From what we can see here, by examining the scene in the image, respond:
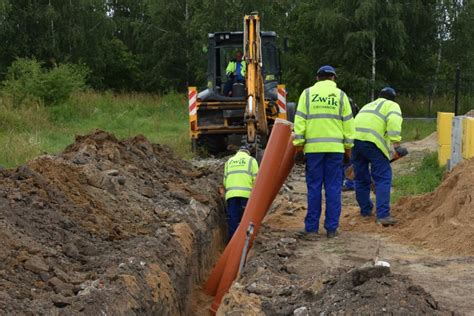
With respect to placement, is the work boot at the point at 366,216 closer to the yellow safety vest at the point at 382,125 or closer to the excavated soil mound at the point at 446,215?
the excavated soil mound at the point at 446,215

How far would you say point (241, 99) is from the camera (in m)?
15.8

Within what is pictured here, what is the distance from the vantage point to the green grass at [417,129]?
22359 millimetres

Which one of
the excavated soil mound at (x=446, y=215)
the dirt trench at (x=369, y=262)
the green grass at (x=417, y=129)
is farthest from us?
the green grass at (x=417, y=129)

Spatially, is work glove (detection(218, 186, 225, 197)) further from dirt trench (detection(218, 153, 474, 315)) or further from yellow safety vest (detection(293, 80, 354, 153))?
yellow safety vest (detection(293, 80, 354, 153))

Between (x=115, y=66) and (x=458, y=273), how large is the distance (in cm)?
3711

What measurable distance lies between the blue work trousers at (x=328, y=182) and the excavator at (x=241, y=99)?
17.5 feet

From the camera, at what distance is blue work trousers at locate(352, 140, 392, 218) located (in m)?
9.08

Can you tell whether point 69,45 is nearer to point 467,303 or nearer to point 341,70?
point 341,70

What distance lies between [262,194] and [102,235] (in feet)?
7.04

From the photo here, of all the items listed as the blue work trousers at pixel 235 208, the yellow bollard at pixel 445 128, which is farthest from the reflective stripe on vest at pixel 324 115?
the yellow bollard at pixel 445 128

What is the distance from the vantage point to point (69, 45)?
3738 centimetres

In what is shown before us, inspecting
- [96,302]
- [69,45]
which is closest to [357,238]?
[96,302]

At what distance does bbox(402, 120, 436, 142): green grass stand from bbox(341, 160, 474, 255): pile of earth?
12.6 metres

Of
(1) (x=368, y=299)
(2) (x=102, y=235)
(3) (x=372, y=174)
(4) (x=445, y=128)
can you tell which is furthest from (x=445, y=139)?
(1) (x=368, y=299)
